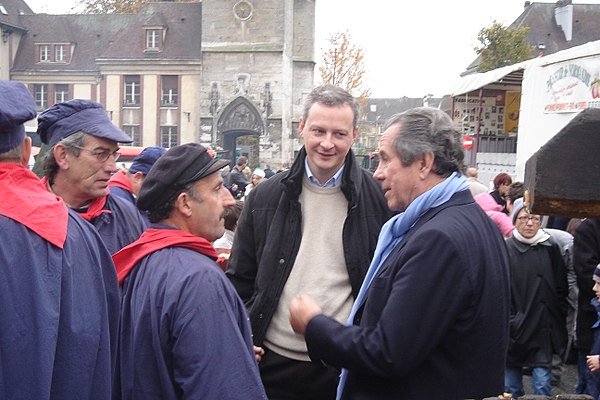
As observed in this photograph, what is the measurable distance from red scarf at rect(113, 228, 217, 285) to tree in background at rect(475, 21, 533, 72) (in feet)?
89.2

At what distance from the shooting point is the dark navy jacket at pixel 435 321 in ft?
8.24

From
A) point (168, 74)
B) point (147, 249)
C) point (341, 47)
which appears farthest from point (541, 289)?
point (341, 47)

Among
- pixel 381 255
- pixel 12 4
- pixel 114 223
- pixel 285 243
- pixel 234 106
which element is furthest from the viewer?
pixel 12 4

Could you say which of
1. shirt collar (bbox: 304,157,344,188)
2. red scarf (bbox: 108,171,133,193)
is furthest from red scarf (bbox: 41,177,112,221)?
shirt collar (bbox: 304,157,344,188)

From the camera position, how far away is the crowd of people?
7.18 feet

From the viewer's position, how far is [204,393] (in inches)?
93.4

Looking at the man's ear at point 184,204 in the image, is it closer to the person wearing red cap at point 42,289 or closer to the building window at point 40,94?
the person wearing red cap at point 42,289

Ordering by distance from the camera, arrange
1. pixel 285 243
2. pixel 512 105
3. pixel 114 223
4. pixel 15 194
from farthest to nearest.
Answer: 1. pixel 512 105
2. pixel 114 223
3. pixel 285 243
4. pixel 15 194

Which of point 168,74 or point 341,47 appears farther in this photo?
point 341,47

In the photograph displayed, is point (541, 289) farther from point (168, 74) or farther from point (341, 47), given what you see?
point (341, 47)

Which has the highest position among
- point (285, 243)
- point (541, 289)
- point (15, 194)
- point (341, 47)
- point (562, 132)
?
point (341, 47)

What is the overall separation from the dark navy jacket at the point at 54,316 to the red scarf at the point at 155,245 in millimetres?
261

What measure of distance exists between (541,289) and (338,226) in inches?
118

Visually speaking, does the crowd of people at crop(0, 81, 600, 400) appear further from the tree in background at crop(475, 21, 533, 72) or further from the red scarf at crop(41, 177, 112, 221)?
the tree in background at crop(475, 21, 533, 72)
